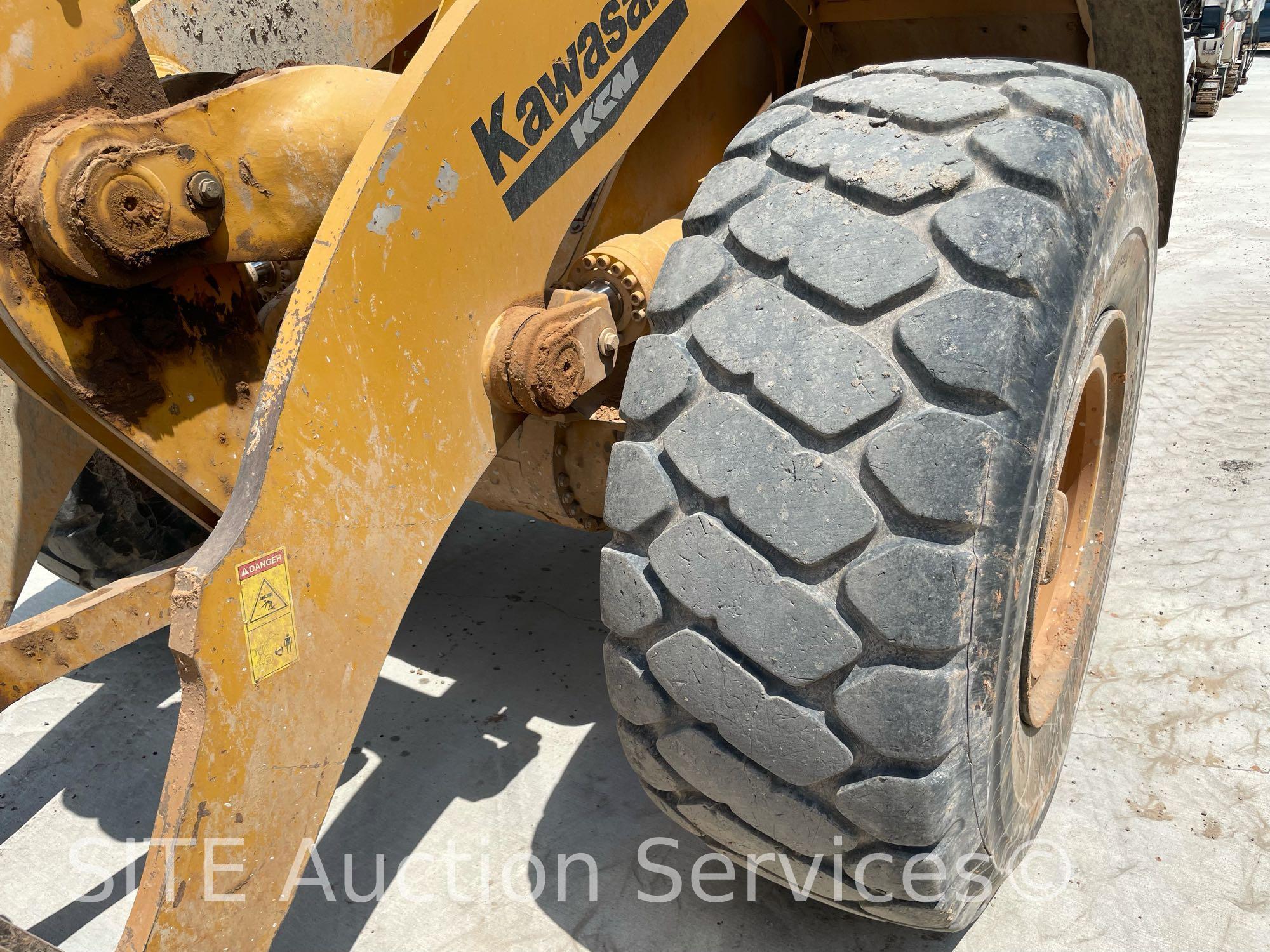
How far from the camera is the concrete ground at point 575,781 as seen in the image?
6.60 ft

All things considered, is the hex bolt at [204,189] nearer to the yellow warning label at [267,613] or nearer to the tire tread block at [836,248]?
the yellow warning label at [267,613]

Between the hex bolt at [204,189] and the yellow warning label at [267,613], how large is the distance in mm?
585

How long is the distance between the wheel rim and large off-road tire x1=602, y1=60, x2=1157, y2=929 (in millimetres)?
415

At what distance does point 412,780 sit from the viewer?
2.48m

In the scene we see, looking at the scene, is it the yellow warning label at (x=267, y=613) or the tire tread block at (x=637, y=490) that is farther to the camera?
the tire tread block at (x=637, y=490)

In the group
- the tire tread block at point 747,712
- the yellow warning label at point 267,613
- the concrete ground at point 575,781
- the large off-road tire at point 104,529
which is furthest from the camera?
the large off-road tire at point 104,529

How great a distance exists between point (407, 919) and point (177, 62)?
1.90 metres

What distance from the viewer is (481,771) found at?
251cm

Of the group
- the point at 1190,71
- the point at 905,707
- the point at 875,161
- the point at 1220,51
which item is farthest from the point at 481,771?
the point at 1220,51

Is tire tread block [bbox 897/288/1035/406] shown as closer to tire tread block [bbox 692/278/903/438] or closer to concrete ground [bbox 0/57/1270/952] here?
tire tread block [bbox 692/278/903/438]

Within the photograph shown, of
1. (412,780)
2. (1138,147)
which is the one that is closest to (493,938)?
(412,780)

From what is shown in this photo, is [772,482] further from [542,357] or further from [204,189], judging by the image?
[204,189]

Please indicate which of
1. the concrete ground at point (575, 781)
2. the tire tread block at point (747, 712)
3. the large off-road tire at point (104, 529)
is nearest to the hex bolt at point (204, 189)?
the tire tread block at point (747, 712)

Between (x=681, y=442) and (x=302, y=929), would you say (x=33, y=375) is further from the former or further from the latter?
(x=302, y=929)
